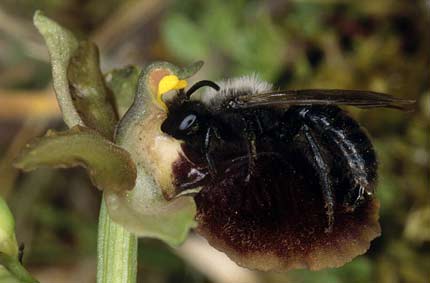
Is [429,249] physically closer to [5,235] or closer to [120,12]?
[120,12]

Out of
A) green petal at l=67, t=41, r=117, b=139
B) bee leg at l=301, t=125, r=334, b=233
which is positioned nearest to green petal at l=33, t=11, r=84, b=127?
green petal at l=67, t=41, r=117, b=139

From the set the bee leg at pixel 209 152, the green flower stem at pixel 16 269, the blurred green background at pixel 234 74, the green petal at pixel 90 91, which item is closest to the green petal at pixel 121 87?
the green petal at pixel 90 91

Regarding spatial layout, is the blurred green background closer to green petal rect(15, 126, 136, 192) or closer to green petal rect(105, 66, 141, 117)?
green petal rect(105, 66, 141, 117)

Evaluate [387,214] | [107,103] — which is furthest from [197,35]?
[107,103]

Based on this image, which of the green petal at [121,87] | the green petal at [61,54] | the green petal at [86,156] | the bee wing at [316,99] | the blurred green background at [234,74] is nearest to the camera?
the green petal at [86,156]

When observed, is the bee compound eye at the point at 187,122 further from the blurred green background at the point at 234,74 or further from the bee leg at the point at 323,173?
the blurred green background at the point at 234,74
